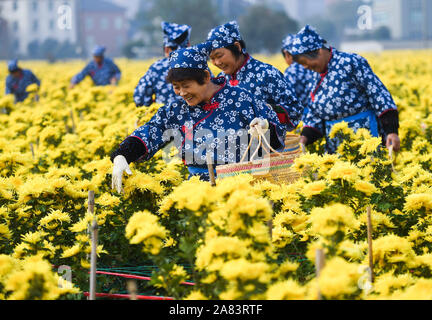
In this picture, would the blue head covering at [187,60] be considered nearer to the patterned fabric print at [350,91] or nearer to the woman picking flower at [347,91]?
the woman picking flower at [347,91]

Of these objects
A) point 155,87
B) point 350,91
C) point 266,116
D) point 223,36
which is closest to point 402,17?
point 155,87

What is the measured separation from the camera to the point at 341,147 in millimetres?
3668

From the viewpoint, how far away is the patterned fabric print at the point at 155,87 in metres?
5.42

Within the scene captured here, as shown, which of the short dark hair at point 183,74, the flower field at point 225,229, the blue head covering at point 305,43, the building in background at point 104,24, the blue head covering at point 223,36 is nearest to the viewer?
the flower field at point 225,229

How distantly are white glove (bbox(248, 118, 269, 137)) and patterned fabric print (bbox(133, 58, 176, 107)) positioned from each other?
7.39 ft

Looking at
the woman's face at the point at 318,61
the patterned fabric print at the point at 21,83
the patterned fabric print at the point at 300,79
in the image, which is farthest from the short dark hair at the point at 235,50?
the patterned fabric print at the point at 21,83

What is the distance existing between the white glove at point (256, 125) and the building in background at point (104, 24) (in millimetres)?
80857

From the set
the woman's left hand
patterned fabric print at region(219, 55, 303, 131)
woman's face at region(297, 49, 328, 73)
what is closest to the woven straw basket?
patterned fabric print at region(219, 55, 303, 131)

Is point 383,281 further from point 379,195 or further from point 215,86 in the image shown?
point 215,86

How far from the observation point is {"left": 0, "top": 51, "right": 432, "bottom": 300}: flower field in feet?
6.22

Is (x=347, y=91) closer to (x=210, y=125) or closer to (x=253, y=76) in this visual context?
(x=253, y=76)

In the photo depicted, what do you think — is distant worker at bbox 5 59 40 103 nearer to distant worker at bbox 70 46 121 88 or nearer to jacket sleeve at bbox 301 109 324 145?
distant worker at bbox 70 46 121 88

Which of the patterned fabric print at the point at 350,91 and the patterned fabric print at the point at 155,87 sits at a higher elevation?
the patterned fabric print at the point at 155,87
